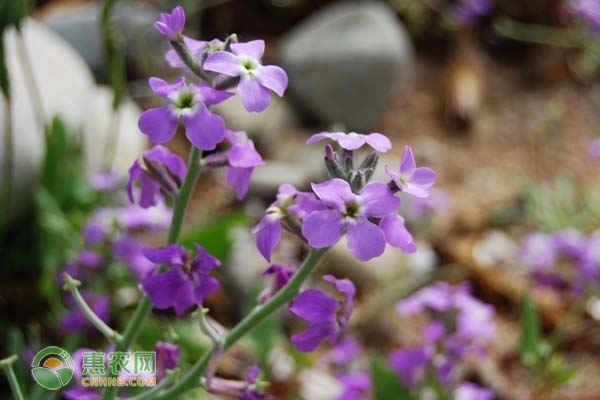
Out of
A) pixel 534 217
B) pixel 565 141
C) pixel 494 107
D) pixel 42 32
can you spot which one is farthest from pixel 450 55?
pixel 42 32

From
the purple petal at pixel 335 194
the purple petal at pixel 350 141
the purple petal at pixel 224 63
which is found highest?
the purple petal at pixel 224 63

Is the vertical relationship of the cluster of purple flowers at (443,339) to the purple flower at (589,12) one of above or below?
above

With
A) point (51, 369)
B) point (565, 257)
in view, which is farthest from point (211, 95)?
point (565, 257)

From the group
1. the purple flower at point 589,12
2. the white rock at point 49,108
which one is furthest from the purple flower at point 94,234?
the purple flower at point 589,12

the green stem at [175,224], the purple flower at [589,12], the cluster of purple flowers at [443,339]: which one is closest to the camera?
the green stem at [175,224]

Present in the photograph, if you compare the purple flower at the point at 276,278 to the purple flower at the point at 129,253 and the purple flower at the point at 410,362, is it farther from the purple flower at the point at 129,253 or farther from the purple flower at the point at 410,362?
the purple flower at the point at 129,253

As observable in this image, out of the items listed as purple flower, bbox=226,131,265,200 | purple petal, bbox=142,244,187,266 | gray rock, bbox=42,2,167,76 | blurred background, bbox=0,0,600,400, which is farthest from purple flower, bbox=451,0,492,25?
purple petal, bbox=142,244,187,266
